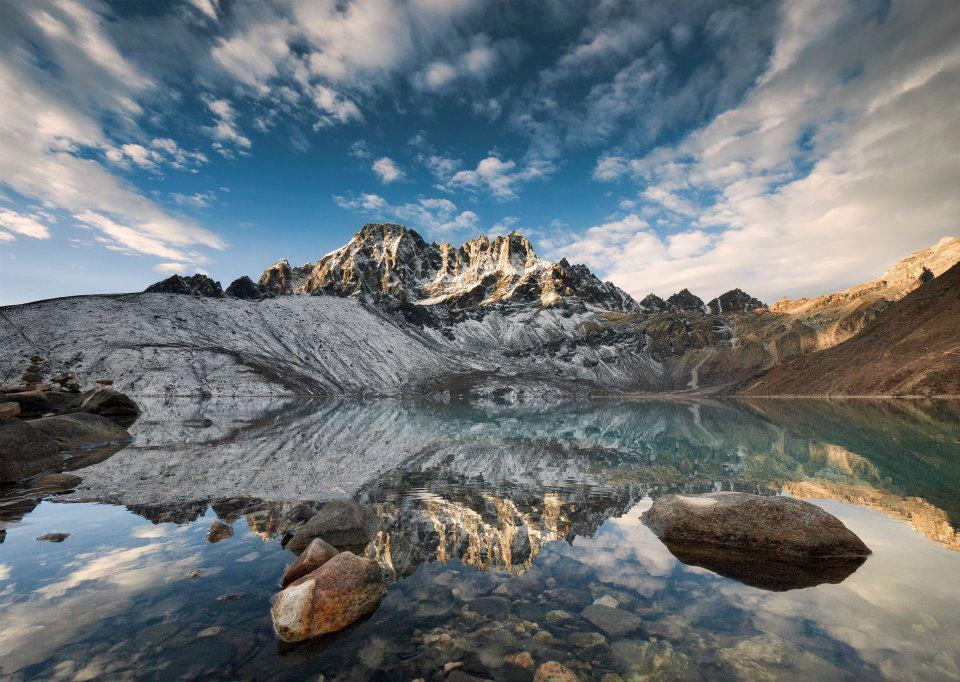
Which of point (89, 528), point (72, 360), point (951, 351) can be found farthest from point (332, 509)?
point (951, 351)

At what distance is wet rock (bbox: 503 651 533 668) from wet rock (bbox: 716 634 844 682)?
11.1 ft

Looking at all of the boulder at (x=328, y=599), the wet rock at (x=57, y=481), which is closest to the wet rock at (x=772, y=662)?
the boulder at (x=328, y=599)

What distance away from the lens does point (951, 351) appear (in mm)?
113438

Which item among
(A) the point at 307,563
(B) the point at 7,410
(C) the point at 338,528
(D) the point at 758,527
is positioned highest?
(B) the point at 7,410

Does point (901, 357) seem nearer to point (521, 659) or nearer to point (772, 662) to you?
point (772, 662)

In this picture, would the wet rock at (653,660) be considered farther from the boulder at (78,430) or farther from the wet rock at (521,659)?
the boulder at (78,430)

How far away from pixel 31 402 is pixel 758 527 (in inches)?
2373

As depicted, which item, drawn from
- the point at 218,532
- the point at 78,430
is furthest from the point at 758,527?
the point at 78,430

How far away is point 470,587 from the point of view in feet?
35.5

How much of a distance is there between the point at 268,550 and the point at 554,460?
22.3 m

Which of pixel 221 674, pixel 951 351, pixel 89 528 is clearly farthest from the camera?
pixel 951 351

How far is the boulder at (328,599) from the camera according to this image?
8.68m

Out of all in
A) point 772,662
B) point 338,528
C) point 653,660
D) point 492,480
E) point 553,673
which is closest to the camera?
point 553,673

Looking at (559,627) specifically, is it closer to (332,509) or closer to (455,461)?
(332,509)
